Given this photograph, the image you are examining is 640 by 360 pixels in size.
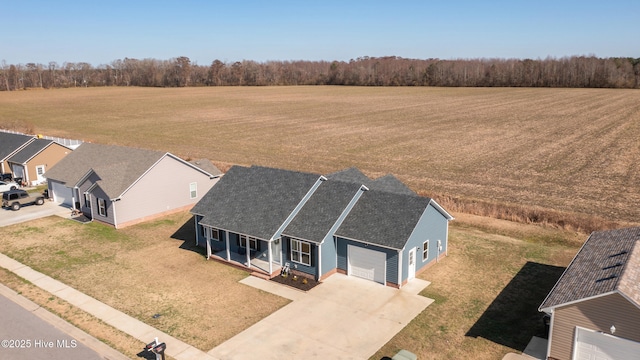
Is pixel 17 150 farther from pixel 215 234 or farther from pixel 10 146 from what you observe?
pixel 215 234

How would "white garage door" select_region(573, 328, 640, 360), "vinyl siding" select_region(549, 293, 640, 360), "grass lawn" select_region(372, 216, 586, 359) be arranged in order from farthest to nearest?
"grass lawn" select_region(372, 216, 586, 359) → "white garage door" select_region(573, 328, 640, 360) → "vinyl siding" select_region(549, 293, 640, 360)

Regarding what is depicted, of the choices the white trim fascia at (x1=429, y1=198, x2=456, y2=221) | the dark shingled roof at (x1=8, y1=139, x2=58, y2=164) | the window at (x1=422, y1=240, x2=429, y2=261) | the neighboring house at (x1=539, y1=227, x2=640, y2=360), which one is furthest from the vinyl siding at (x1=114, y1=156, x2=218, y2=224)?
the neighboring house at (x1=539, y1=227, x2=640, y2=360)

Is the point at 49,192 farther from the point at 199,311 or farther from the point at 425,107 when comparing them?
the point at 425,107

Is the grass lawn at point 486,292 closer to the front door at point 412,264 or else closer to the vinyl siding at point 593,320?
the front door at point 412,264

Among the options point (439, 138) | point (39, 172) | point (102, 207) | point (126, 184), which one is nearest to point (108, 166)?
point (126, 184)

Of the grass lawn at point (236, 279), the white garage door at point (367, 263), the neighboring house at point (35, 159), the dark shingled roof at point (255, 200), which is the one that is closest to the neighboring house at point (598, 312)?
the grass lawn at point (236, 279)

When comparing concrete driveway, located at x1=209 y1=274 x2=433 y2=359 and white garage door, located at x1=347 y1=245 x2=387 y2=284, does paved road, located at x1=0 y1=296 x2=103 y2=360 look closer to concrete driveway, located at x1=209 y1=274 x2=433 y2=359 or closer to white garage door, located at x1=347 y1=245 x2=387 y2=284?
concrete driveway, located at x1=209 y1=274 x2=433 y2=359
